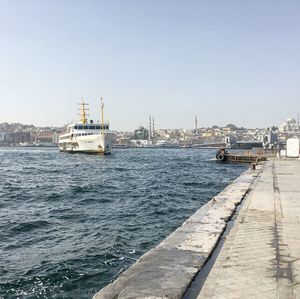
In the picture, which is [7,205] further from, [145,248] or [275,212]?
[275,212]

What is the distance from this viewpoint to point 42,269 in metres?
8.39

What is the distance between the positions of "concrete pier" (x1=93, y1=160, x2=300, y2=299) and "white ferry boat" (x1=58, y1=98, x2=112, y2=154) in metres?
68.8

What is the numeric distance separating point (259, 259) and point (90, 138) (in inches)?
2953

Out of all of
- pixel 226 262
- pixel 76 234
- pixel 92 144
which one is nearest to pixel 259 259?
pixel 226 262

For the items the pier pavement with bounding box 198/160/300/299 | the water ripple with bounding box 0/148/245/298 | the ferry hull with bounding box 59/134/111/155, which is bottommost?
the water ripple with bounding box 0/148/245/298

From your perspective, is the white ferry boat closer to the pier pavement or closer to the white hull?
the white hull

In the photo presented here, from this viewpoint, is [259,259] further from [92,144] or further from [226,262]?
[92,144]

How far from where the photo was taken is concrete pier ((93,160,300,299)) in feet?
16.5

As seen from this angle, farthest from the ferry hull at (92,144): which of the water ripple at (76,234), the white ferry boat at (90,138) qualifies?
the water ripple at (76,234)

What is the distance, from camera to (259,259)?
6.30 metres

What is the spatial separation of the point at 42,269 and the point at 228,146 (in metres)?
160

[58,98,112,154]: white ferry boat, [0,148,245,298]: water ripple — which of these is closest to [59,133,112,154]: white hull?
[58,98,112,154]: white ferry boat

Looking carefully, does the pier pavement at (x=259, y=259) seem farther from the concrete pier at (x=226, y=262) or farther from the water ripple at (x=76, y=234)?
the water ripple at (x=76, y=234)

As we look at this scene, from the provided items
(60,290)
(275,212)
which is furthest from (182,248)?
(275,212)
